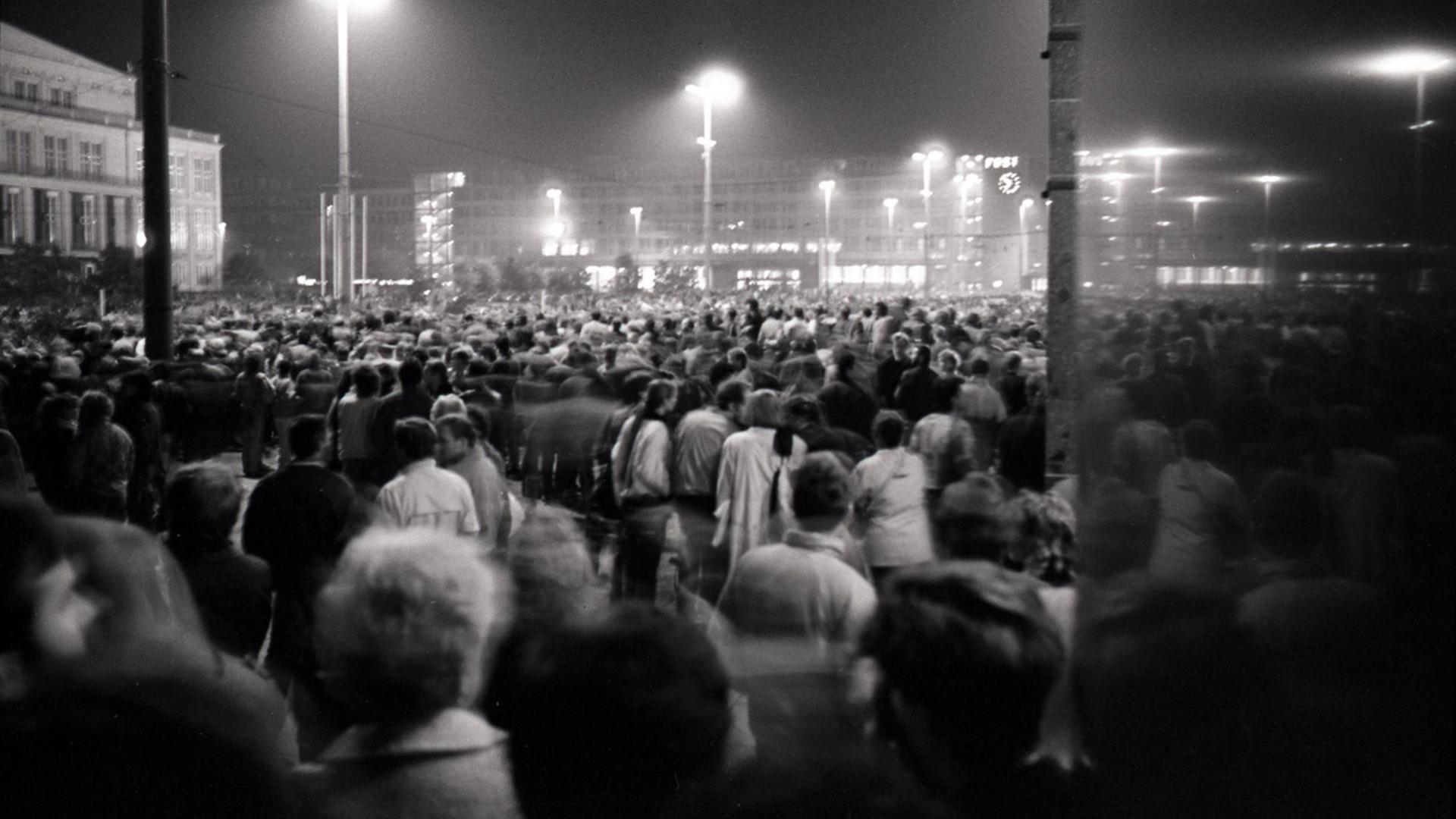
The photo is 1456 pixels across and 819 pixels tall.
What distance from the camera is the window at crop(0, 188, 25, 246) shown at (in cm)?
5691

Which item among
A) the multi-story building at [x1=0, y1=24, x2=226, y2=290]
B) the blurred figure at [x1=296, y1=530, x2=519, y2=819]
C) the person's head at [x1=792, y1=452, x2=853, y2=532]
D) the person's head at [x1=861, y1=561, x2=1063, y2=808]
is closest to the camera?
the person's head at [x1=861, y1=561, x2=1063, y2=808]

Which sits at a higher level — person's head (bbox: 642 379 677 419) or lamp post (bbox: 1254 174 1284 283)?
lamp post (bbox: 1254 174 1284 283)

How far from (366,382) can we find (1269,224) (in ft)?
32.2

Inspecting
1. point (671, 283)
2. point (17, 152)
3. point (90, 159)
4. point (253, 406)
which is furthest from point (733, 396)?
point (671, 283)

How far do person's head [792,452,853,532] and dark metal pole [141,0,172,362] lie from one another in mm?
6707

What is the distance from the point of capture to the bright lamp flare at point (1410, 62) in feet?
3.56

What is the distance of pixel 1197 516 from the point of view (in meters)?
1.52

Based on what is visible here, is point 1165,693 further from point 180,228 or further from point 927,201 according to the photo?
point 180,228

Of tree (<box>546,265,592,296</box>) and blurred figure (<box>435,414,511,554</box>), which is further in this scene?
tree (<box>546,265,592,296</box>)

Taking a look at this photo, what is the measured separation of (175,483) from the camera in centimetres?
533

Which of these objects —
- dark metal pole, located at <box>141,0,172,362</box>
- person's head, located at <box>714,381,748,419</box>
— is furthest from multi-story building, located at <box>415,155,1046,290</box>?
person's head, located at <box>714,381,748,419</box>

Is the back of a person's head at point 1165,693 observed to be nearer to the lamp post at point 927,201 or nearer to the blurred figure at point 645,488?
the blurred figure at point 645,488

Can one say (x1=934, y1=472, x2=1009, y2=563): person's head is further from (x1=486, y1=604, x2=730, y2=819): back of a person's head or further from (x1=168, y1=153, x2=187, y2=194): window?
(x1=168, y1=153, x2=187, y2=194): window

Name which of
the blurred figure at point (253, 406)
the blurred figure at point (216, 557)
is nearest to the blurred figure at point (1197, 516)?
the blurred figure at point (216, 557)
